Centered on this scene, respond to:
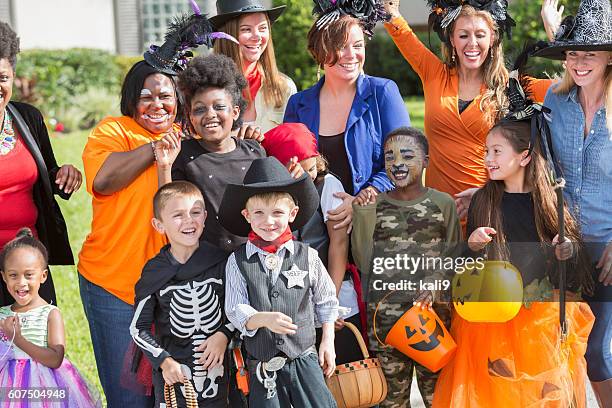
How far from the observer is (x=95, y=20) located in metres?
20.0

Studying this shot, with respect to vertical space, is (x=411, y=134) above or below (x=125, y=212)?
above

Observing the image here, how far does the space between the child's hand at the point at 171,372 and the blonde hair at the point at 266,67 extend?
6.25ft

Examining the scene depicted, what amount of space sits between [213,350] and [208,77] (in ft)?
4.39

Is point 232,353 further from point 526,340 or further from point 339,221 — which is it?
point 526,340

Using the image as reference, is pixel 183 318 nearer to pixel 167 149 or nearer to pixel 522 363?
pixel 167 149

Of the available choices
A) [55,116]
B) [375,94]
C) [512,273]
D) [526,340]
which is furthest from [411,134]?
[55,116]

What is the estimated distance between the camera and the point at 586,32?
4.55 meters

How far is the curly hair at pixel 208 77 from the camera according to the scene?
A: 445 centimetres

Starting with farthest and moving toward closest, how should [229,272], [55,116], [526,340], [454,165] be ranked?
1. [55,116]
2. [454,165]
3. [526,340]
4. [229,272]

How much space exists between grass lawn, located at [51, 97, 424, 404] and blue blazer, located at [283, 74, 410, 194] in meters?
1.59

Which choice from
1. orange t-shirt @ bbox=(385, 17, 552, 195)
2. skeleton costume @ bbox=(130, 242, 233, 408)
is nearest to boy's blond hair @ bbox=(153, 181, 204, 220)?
skeleton costume @ bbox=(130, 242, 233, 408)

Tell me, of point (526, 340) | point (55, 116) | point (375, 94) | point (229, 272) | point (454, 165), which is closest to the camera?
point (229, 272)

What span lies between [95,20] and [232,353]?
670 inches

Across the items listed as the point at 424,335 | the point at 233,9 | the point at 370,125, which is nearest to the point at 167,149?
the point at 370,125
